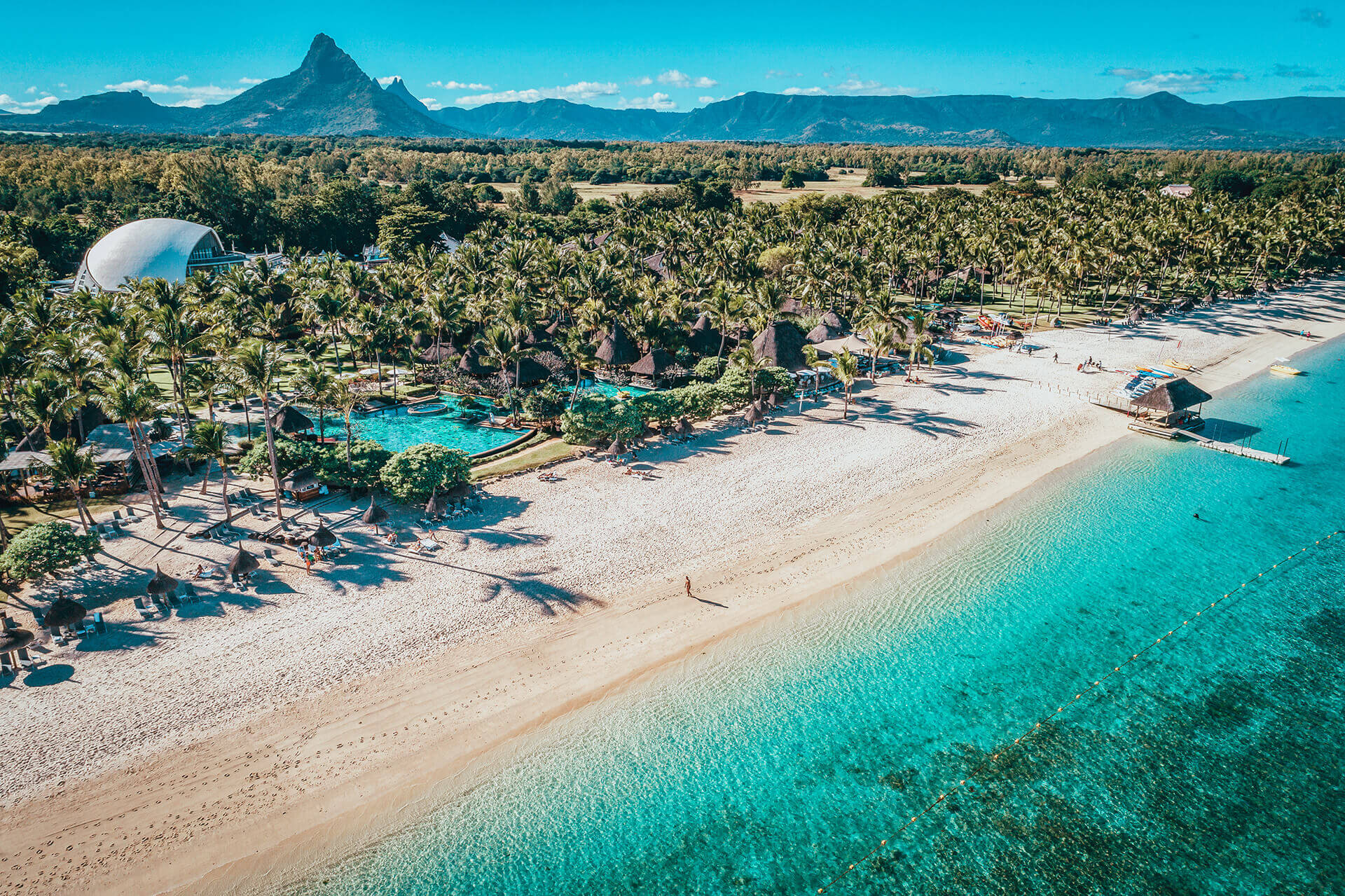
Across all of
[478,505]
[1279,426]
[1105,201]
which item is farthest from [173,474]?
[1105,201]

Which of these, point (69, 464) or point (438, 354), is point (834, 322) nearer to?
point (438, 354)

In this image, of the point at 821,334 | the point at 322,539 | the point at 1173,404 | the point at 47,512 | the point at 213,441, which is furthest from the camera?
the point at 821,334

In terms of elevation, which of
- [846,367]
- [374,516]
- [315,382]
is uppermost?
[315,382]

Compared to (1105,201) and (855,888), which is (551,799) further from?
(1105,201)

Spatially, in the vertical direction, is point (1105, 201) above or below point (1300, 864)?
above

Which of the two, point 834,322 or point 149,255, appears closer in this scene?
point 834,322

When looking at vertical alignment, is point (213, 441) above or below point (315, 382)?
below

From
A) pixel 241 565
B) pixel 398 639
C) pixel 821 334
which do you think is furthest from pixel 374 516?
pixel 821 334
